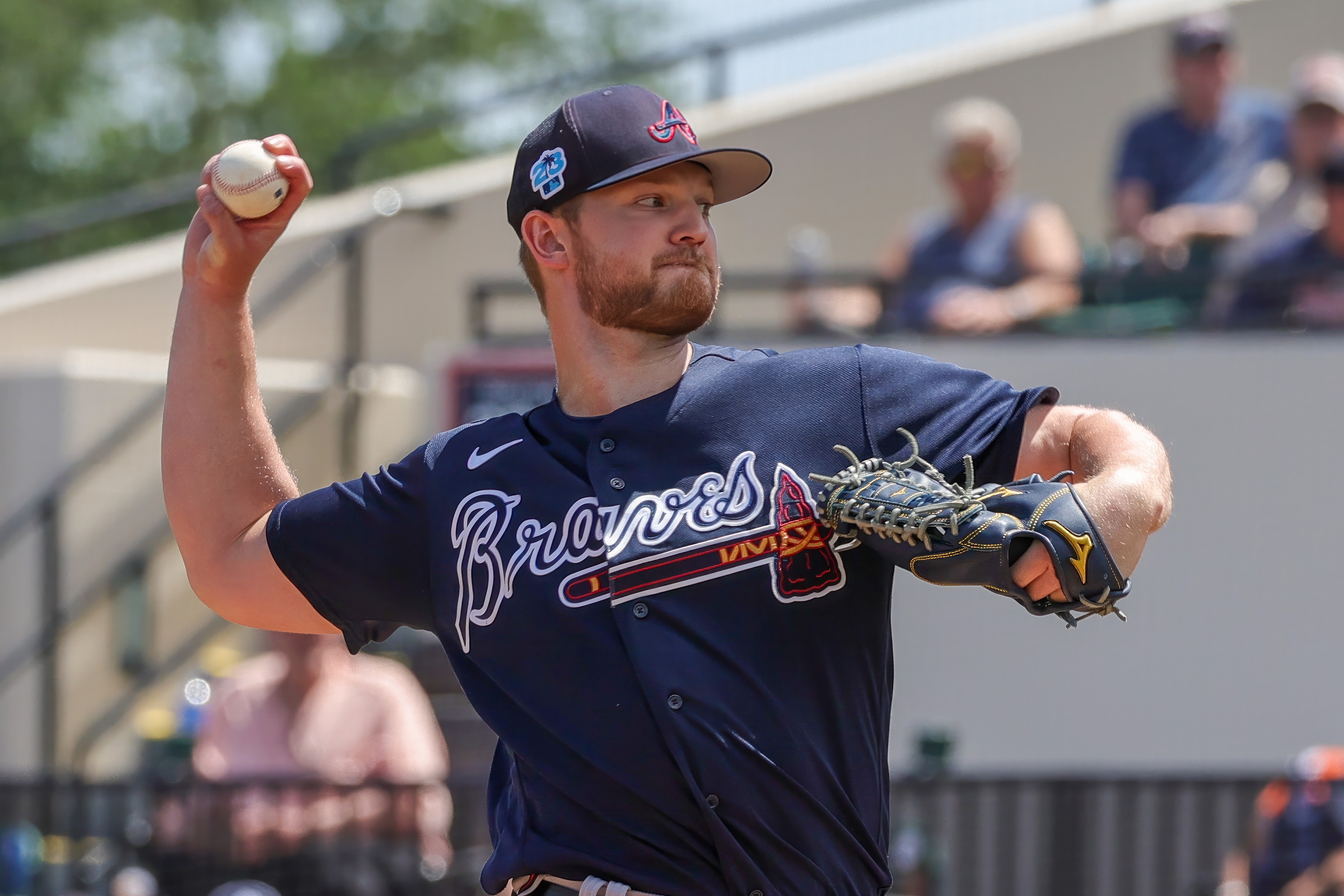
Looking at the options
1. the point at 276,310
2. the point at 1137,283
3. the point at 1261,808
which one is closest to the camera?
the point at 1261,808

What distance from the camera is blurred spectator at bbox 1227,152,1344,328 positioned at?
285 inches

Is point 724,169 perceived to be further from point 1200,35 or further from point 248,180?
point 1200,35

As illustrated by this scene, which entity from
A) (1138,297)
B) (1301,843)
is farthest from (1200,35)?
(1301,843)

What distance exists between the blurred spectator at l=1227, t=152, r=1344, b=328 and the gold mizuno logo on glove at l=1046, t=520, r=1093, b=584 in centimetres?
547

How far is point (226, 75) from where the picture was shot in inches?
1025

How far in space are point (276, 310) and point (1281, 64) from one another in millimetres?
6557

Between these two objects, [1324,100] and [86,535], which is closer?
[1324,100]

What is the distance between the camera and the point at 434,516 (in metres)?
2.81

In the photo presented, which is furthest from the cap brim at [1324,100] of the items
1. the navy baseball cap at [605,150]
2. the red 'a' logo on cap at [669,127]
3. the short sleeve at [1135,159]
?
the red 'a' logo on cap at [669,127]

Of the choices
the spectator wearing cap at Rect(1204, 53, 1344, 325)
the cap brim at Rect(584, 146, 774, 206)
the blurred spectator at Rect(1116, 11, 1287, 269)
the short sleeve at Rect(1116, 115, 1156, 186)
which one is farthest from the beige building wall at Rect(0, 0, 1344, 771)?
the cap brim at Rect(584, 146, 774, 206)

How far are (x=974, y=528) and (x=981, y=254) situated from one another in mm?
6035

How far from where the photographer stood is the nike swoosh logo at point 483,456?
2809 millimetres

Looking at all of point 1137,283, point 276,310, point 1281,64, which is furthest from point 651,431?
point 1281,64

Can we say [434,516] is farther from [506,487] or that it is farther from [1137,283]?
[1137,283]
